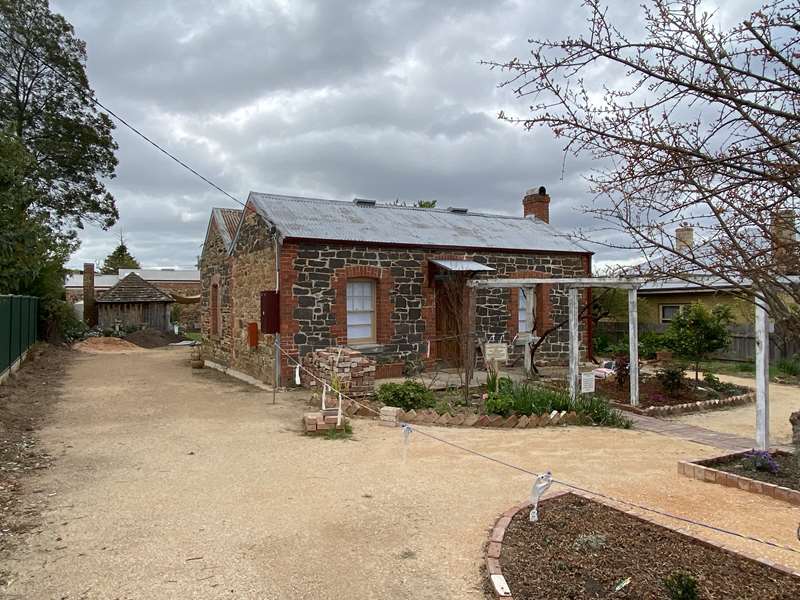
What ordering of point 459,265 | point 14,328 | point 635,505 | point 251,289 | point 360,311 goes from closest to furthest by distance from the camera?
point 635,505, point 360,311, point 459,265, point 251,289, point 14,328

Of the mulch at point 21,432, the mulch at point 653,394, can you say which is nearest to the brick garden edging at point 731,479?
the mulch at point 653,394

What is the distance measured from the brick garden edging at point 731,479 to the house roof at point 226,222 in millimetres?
13427

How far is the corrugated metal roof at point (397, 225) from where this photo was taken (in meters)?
13.6

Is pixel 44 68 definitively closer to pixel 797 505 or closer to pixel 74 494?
pixel 74 494

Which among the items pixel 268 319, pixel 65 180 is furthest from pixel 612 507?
pixel 65 180

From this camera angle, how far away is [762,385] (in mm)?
7641

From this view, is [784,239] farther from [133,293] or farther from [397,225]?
[133,293]

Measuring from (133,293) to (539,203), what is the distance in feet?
69.6

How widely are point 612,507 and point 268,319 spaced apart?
894 centimetres

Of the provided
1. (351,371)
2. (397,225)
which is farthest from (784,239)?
(397,225)

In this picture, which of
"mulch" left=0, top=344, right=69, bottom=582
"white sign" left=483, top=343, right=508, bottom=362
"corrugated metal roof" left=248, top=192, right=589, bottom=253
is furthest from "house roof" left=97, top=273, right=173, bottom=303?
"white sign" left=483, top=343, right=508, bottom=362

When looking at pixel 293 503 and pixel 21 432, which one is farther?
pixel 21 432

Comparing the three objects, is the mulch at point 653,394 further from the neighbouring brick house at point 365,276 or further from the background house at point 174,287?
the background house at point 174,287

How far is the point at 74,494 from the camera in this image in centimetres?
579
